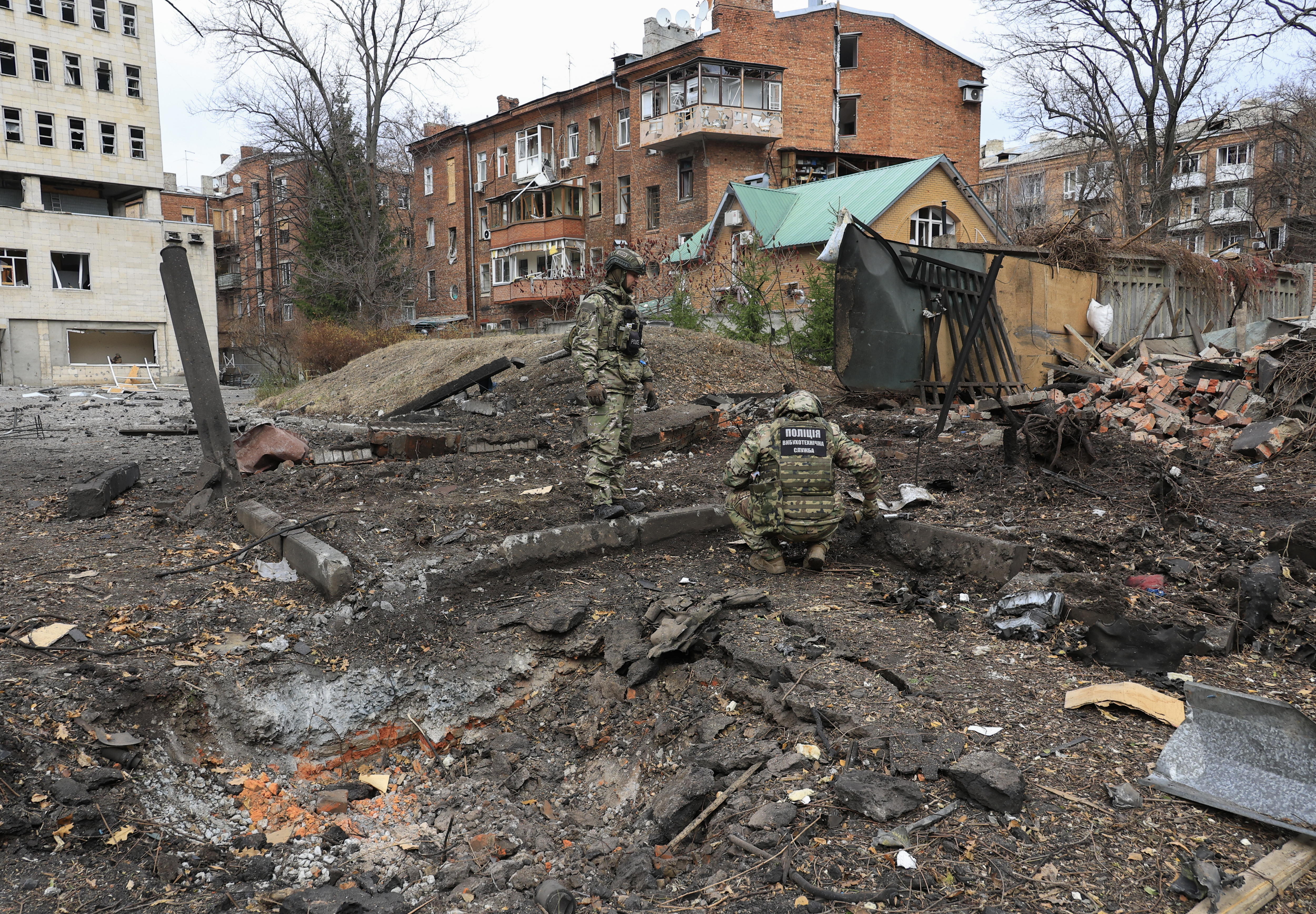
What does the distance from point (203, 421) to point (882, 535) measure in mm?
5430

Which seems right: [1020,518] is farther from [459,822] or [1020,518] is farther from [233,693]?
[233,693]

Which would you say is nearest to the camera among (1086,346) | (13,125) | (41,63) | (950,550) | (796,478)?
(796,478)

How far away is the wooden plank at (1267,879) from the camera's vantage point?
2285mm

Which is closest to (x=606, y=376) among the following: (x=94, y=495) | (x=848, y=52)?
(x=94, y=495)

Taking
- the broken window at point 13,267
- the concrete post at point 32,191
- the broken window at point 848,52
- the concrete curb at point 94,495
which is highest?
the broken window at point 848,52

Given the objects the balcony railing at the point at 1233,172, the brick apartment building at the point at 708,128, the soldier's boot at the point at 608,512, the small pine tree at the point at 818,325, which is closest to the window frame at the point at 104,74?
the brick apartment building at the point at 708,128

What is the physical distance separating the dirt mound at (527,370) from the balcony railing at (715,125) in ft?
50.8

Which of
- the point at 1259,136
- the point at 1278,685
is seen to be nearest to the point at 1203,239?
the point at 1259,136

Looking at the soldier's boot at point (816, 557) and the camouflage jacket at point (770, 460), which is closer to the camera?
the camouflage jacket at point (770, 460)

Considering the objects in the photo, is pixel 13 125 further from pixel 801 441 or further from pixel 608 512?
pixel 801 441

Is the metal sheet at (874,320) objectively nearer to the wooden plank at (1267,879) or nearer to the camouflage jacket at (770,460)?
the camouflage jacket at (770,460)

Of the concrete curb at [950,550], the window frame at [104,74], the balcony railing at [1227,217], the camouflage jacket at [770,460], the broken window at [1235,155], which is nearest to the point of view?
the concrete curb at [950,550]

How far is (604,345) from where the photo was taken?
6.37 m

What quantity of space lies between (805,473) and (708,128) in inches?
1074
